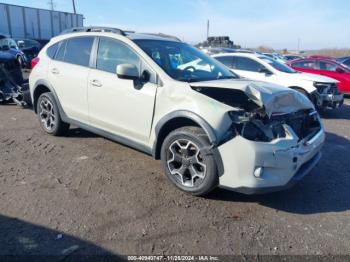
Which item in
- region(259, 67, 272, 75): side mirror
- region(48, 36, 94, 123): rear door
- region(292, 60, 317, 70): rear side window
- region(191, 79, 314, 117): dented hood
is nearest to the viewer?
region(191, 79, 314, 117): dented hood

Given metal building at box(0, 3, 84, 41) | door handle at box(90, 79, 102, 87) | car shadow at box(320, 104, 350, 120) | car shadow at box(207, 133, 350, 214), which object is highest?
metal building at box(0, 3, 84, 41)

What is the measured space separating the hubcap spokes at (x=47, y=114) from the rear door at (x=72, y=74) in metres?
0.43

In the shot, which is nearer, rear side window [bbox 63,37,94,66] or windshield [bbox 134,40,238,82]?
windshield [bbox 134,40,238,82]

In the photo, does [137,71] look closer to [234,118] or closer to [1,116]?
[234,118]

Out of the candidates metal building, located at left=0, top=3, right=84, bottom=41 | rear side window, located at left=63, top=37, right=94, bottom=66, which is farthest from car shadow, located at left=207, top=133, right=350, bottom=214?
metal building, located at left=0, top=3, right=84, bottom=41

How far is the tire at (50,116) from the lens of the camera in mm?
5672

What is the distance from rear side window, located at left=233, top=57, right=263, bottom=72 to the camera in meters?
9.84

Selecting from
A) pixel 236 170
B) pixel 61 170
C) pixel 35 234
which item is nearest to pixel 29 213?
pixel 35 234

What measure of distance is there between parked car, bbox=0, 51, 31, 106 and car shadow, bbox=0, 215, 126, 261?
229 inches

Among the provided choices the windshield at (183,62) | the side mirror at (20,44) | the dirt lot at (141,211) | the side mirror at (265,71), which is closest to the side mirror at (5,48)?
the side mirror at (20,44)

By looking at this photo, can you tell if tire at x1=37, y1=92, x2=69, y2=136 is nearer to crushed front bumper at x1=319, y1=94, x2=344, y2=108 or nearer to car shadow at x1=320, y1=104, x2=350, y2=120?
crushed front bumper at x1=319, y1=94, x2=344, y2=108

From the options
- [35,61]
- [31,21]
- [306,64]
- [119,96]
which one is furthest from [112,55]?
[31,21]

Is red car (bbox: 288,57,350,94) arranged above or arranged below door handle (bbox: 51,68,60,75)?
below

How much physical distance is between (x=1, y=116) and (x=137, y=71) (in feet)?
15.8
